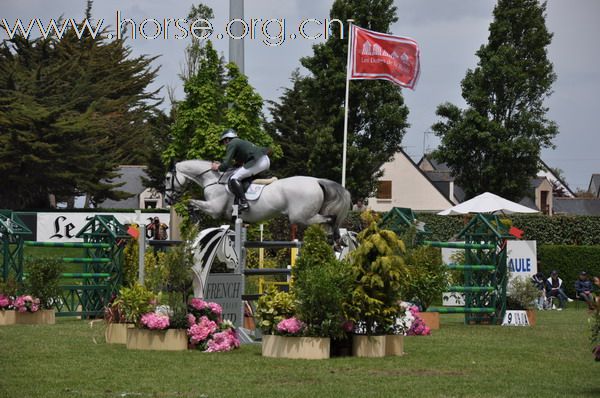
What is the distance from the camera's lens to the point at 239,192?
18719 millimetres

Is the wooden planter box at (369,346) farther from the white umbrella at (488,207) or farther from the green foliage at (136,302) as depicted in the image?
the white umbrella at (488,207)

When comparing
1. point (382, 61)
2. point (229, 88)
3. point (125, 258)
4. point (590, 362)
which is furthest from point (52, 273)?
point (382, 61)

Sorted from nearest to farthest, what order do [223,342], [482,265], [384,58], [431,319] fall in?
[223,342], [431,319], [482,265], [384,58]

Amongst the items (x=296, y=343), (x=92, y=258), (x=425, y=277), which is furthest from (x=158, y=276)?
(x=92, y=258)

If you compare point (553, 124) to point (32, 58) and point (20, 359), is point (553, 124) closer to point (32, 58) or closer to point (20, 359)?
point (32, 58)

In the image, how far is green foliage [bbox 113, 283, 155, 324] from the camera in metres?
14.3

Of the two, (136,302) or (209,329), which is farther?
(209,329)

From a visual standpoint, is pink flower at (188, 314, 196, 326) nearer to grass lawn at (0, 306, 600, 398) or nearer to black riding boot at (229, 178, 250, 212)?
grass lawn at (0, 306, 600, 398)

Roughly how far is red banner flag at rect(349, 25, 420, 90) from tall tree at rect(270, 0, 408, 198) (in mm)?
10233

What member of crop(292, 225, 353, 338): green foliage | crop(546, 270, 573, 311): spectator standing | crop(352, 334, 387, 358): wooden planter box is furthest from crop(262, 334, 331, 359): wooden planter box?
crop(546, 270, 573, 311): spectator standing

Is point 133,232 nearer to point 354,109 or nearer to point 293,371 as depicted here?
point 293,371

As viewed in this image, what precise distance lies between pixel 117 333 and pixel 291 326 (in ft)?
9.98

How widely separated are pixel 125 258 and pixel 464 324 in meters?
6.38

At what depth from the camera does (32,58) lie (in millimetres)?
58781
